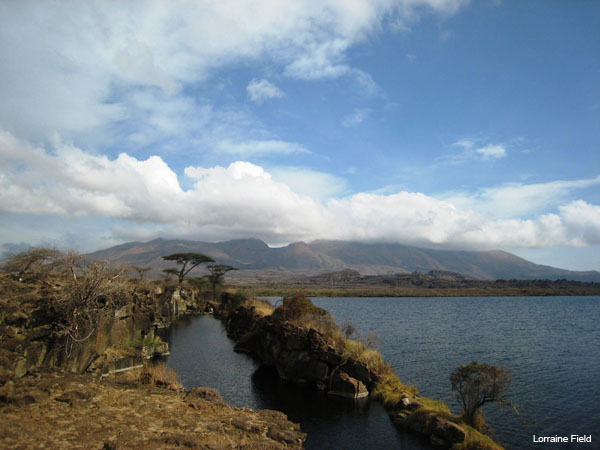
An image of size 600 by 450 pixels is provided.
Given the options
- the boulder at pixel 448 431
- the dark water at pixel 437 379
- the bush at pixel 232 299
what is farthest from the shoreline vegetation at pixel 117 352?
the bush at pixel 232 299

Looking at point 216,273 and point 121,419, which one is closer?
point 121,419

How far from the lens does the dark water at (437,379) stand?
1833 cm

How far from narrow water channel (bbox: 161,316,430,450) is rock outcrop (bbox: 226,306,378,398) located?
92 centimetres

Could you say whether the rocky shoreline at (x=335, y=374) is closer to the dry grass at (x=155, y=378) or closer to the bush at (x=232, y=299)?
the dry grass at (x=155, y=378)

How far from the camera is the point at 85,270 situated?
22906 millimetres

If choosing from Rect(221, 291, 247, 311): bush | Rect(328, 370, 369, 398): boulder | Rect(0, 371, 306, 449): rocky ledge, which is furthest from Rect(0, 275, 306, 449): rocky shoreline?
Rect(221, 291, 247, 311): bush

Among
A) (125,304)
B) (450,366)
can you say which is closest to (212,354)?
(125,304)

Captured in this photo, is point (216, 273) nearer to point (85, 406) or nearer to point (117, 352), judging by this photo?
point (117, 352)

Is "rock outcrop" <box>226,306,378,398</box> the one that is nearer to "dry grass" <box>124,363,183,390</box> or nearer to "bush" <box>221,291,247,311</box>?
"dry grass" <box>124,363,183,390</box>

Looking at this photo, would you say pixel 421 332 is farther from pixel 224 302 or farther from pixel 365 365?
pixel 224 302

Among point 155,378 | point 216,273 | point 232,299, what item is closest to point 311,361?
point 155,378

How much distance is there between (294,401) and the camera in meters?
23.1

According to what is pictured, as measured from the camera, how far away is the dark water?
18328 mm

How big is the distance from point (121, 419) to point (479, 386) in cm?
1619
